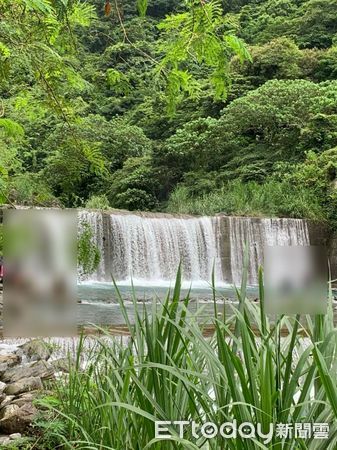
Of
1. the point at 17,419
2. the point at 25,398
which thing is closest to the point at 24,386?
the point at 25,398

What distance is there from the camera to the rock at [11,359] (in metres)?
5.37

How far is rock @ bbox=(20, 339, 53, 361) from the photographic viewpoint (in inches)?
213

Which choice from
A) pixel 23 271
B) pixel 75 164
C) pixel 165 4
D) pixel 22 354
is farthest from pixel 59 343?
pixel 165 4

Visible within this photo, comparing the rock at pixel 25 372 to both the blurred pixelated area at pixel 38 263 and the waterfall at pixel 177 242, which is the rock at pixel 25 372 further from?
the waterfall at pixel 177 242

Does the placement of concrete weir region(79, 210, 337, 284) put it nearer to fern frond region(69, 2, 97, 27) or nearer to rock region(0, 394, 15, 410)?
rock region(0, 394, 15, 410)

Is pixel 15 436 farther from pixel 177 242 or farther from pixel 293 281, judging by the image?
pixel 177 242


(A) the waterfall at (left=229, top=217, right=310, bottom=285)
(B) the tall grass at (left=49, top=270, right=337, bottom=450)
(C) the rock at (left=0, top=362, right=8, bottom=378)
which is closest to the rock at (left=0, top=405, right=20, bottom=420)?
(C) the rock at (left=0, top=362, right=8, bottom=378)

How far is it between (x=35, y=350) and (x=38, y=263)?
11.8 feet

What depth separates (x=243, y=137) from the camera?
813 inches

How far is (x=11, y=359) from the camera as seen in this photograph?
5465 mm

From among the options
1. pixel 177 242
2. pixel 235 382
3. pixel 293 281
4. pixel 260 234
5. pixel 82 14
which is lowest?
pixel 235 382

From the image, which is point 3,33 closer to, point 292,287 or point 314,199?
point 292,287

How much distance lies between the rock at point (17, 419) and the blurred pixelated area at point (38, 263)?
0.62 m

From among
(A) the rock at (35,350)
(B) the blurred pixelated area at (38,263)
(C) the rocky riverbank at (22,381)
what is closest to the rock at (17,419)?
(C) the rocky riverbank at (22,381)
